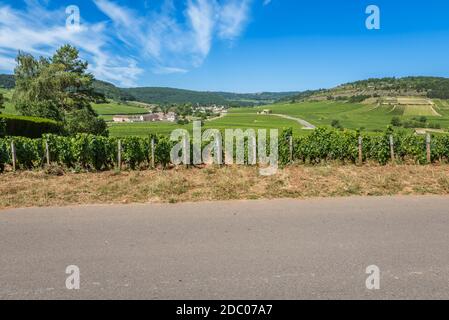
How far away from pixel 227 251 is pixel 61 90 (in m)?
50.7

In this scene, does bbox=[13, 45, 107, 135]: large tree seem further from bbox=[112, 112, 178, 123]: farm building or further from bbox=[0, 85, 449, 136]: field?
bbox=[112, 112, 178, 123]: farm building

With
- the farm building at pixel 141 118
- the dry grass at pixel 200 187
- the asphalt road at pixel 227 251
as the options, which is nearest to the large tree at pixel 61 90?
the dry grass at pixel 200 187

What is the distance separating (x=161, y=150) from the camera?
1414cm

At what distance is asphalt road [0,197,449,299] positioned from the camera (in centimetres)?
373

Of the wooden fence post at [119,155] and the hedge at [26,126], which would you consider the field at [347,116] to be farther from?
the wooden fence post at [119,155]

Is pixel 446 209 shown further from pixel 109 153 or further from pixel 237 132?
pixel 109 153

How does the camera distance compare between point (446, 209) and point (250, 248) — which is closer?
point (250, 248)

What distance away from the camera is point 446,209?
6855 mm

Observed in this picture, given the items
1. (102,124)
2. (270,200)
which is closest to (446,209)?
(270,200)

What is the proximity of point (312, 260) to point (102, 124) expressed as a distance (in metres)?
41.6

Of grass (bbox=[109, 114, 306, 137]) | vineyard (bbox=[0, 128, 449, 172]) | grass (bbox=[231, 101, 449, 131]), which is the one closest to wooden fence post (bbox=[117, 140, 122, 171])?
vineyard (bbox=[0, 128, 449, 172])

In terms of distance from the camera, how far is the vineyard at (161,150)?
42.5 ft

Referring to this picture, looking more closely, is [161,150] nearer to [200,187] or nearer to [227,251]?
[200,187]

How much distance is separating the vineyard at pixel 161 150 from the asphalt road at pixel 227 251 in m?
6.55
